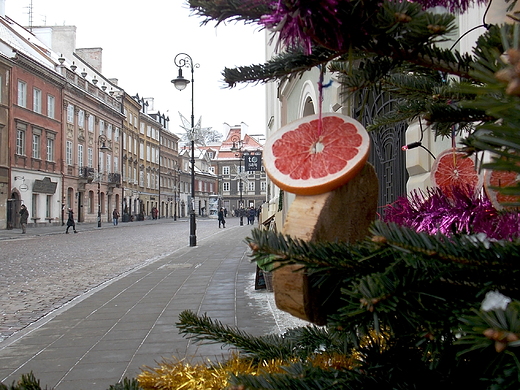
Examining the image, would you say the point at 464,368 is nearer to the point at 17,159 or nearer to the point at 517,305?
the point at 517,305

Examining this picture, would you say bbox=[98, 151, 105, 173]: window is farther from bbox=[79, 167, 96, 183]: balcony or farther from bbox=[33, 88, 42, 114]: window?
bbox=[33, 88, 42, 114]: window

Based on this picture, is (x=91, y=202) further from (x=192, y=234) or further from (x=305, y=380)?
(x=305, y=380)

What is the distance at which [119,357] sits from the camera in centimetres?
477

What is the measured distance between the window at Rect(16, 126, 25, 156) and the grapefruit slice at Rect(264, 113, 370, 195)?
127 ft

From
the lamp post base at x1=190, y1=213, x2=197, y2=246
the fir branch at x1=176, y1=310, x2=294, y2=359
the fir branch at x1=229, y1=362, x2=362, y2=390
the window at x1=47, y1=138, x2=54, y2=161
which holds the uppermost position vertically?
the window at x1=47, y1=138, x2=54, y2=161

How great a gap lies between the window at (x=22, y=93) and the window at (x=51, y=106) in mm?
3678

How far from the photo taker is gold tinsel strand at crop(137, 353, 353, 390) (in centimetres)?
118

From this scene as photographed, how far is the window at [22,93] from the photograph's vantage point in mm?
35531

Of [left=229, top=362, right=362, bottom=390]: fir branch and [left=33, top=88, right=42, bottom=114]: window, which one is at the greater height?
[left=33, top=88, right=42, bottom=114]: window

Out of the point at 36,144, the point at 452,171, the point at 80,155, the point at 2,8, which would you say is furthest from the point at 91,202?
the point at 452,171

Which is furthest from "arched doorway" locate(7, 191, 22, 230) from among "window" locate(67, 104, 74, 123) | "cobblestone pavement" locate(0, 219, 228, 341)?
"cobblestone pavement" locate(0, 219, 228, 341)

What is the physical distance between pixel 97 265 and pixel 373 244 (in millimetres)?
13859

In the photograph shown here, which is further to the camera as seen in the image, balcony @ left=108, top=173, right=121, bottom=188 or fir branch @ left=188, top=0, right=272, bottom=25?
balcony @ left=108, top=173, right=121, bottom=188

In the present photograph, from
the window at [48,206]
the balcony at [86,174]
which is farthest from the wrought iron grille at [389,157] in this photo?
the balcony at [86,174]
